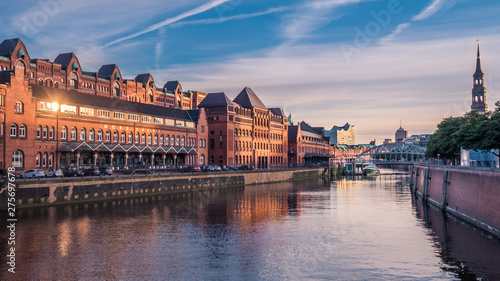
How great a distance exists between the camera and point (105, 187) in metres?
64.7

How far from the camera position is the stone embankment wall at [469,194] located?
40750 mm

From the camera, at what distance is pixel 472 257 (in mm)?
34188

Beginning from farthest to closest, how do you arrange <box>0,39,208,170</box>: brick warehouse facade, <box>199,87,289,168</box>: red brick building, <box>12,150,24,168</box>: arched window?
<box>199,87,289,168</box>: red brick building
<box>0,39,208,170</box>: brick warehouse facade
<box>12,150,24,168</box>: arched window

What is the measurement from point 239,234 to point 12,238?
17458mm

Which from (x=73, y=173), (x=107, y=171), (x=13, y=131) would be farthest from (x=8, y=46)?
(x=73, y=173)

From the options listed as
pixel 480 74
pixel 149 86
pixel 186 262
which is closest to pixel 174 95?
pixel 149 86

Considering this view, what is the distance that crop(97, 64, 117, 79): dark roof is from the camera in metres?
129

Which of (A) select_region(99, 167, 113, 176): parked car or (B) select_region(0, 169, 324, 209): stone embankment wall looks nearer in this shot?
(B) select_region(0, 169, 324, 209): stone embankment wall

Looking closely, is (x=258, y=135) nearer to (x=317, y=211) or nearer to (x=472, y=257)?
(x=317, y=211)

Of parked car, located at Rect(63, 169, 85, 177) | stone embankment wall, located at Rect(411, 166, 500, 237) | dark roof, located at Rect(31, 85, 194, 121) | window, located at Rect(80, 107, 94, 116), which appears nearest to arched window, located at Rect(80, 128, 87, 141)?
window, located at Rect(80, 107, 94, 116)

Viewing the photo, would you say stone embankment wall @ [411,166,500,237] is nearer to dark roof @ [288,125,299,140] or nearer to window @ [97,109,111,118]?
window @ [97,109,111,118]

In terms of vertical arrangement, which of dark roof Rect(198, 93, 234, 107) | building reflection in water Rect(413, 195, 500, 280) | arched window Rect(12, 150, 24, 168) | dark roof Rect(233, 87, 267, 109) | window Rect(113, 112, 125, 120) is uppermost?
dark roof Rect(233, 87, 267, 109)

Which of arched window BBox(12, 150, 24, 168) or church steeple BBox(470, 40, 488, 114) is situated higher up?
church steeple BBox(470, 40, 488, 114)

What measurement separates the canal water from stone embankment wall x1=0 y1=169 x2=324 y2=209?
2.17 metres
